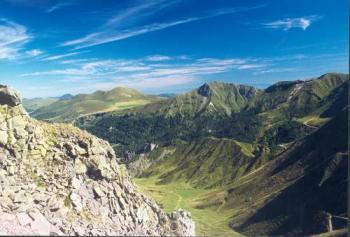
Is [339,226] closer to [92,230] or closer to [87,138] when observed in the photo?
[87,138]

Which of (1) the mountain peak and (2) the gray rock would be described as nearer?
(2) the gray rock

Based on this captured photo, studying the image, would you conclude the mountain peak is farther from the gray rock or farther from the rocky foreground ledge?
the gray rock

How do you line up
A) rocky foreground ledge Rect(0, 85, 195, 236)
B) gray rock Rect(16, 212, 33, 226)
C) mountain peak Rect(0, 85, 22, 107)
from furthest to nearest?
mountain peak Rect(0, 85, 22, 107), rocky foreground ledge Rect(0, 85, 195, 236), gray rock Rect(16, 212, 33, 226)

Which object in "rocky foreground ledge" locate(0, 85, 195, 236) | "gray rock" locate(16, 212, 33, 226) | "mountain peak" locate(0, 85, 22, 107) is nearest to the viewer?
"gray rock" locate(16, 212, 33, 226)

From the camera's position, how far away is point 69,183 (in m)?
65.8

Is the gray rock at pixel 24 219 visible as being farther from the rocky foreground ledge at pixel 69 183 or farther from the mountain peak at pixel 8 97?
the mountain peak at pixel 8 97

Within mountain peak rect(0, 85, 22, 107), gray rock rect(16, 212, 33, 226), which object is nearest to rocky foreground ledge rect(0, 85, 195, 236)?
mountain peak rect(0, 85, 22, 107)

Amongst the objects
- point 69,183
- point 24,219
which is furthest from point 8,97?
point 24,219

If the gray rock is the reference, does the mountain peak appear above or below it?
above

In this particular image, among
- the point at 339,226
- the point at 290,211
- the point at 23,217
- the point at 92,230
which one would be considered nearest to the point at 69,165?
the point at 92,230

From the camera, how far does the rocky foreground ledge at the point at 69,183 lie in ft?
189

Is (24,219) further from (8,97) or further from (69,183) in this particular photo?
(8,97)

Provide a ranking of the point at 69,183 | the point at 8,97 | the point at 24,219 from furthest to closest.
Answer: the point at 8,97 < the point at 69,183 < the point at 24,219

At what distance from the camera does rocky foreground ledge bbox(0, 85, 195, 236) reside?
57.6 m
